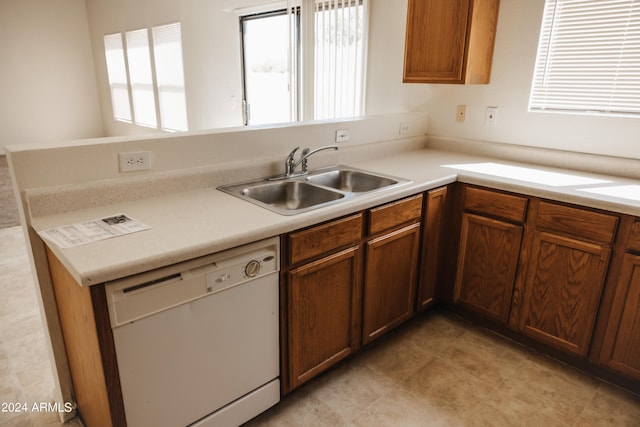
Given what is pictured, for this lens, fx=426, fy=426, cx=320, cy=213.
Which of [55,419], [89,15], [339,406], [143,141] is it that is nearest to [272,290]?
[339,406]

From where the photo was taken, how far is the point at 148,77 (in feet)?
19.8

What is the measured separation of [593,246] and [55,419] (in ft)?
8.22

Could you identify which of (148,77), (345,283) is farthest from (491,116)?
(148,77)

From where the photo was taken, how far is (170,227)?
59.0 inches

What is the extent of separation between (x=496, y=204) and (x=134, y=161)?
1774mm

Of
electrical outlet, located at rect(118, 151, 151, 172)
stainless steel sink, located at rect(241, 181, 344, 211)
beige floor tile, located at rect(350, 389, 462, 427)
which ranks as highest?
electrical outlet, located at rect(118, 151, 151, 172)

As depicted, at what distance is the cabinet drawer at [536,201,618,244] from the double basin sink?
2.25 feet

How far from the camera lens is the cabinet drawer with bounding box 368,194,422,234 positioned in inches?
78.5

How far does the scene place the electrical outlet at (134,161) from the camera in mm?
1735

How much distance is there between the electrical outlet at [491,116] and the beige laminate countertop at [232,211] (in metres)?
0.30

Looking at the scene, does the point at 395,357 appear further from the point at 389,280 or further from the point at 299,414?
the point at 299,414

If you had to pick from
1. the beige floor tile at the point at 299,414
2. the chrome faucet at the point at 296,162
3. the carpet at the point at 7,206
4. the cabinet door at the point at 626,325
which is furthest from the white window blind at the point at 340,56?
the carpet at the point at 7,206

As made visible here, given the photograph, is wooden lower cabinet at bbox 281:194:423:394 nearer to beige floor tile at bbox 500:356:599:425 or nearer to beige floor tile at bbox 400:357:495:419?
beige floor tile at bbox 400:357:495:419

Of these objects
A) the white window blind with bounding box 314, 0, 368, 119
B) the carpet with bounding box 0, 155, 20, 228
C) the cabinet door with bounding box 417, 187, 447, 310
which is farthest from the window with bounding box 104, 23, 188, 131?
the cabinet door with bounding box 417, 187, 447, 310
